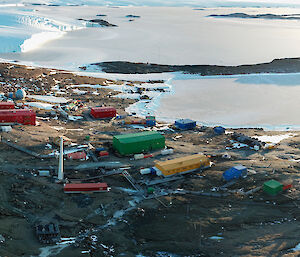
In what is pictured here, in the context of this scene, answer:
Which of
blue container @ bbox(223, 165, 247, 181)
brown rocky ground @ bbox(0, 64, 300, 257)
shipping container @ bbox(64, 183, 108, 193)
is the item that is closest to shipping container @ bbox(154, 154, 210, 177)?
brown rocky ground @ bbox(0, 64, 300, 257)

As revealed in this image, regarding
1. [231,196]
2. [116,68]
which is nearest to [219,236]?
[231,196]

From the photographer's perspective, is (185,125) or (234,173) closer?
(234,173)

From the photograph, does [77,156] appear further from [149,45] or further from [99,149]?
[149,45]

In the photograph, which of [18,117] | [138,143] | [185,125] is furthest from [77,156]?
[185,125]

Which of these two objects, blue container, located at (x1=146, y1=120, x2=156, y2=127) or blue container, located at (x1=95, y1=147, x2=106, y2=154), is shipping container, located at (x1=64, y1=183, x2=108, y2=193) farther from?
blue container, located at (x1=146, y1=120, x2=156, y2=127)

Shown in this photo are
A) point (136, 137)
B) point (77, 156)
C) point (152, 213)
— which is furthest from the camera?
point (136, 137)

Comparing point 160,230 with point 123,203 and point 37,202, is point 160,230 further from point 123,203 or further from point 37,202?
point 37,202
